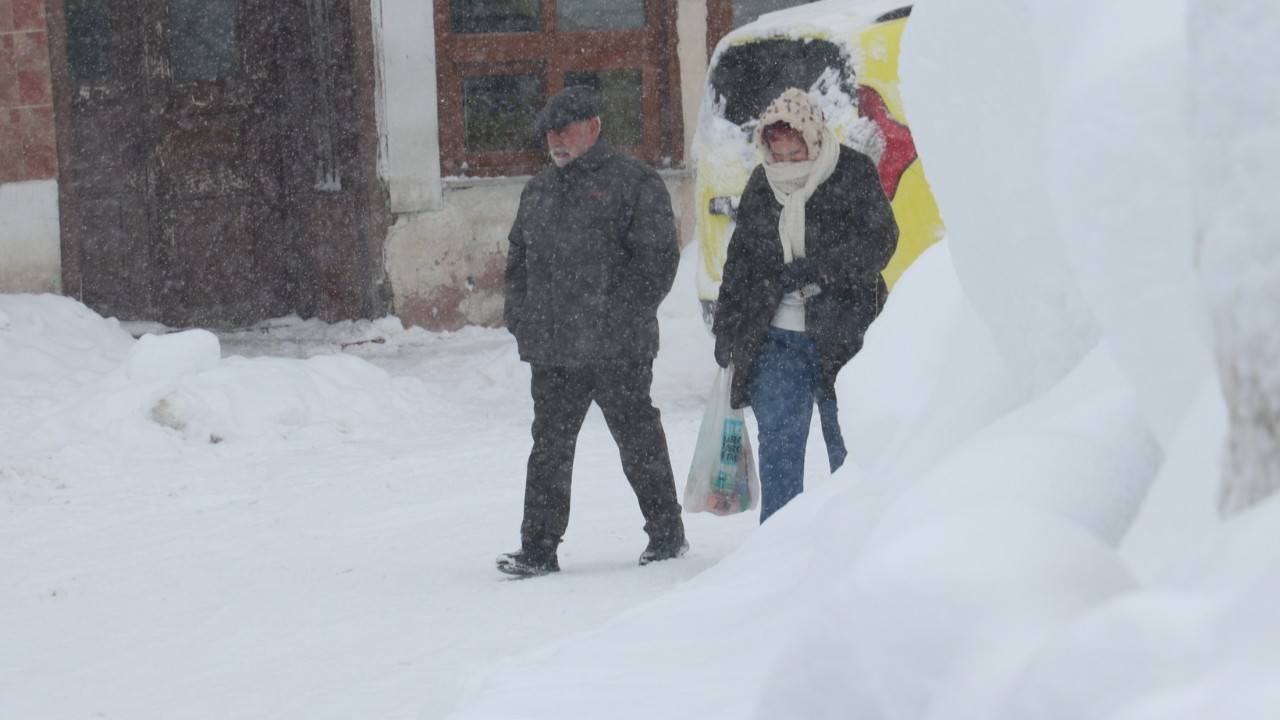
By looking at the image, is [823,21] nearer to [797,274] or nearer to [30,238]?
[797,274]

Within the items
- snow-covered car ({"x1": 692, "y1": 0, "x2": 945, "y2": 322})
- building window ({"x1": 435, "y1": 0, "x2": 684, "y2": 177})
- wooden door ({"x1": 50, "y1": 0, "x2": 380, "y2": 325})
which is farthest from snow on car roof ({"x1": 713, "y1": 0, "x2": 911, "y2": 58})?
wooden door ({"x1": 50, "y1": 0, "x2": 380, "y2": 325})

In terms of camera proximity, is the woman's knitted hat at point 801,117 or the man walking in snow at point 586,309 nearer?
the woman's knitted hat at point 801,117

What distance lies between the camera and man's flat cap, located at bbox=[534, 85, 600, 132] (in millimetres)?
4922

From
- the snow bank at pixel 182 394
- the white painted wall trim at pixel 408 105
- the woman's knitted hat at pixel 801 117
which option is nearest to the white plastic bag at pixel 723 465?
the woman's knitted hat at pixel 801 117

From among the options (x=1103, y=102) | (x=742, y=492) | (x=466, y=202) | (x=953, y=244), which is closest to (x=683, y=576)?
(x=742, y=492)

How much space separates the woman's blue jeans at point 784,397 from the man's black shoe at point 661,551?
397mm

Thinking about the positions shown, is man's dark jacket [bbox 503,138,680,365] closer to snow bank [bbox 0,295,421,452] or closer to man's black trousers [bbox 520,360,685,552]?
man's black trousers [bbox 520,360,685,552]

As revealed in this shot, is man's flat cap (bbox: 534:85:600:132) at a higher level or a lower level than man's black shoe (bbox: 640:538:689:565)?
higher

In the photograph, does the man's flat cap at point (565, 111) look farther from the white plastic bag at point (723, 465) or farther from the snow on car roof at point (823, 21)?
the snow on car roof at point (823, 21)

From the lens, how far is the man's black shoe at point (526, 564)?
4902 millimetres

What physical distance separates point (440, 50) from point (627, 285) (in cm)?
599

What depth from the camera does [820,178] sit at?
471 centimetres

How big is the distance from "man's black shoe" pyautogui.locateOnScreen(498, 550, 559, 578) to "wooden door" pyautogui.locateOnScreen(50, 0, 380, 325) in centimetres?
602

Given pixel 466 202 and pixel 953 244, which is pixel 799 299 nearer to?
pixel 953 244
